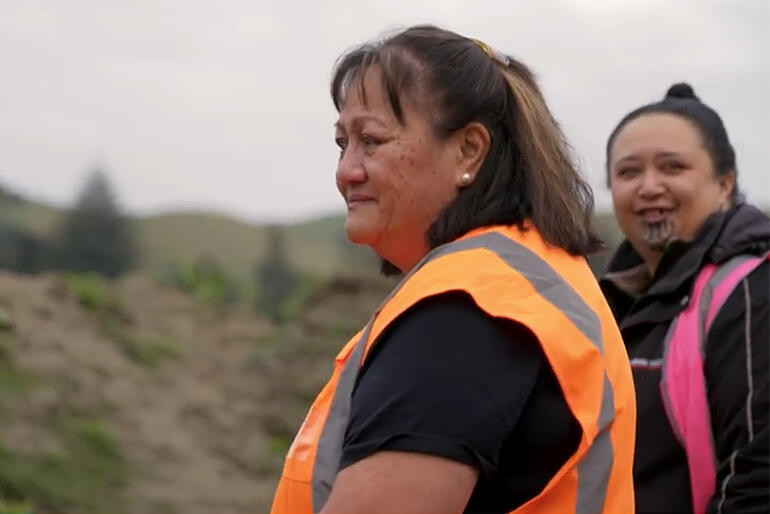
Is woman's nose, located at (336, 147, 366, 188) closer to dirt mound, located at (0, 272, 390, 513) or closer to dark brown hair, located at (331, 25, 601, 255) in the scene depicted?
dark brown hair, located at (331, 25, 601, 255)

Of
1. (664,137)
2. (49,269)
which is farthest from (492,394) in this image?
(49,269)

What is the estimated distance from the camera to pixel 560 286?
2094 millimetres

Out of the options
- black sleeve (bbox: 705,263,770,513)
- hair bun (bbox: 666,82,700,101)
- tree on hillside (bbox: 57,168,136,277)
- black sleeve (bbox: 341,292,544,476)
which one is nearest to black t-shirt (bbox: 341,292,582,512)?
black sleeve (bbox: 341,292,544,476)

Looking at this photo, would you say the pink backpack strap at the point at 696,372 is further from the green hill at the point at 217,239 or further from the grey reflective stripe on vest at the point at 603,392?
the green hill at the point at 217,239

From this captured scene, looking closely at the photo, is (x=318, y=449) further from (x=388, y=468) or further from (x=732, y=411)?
(x=732, y=411)

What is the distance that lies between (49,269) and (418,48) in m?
9.19

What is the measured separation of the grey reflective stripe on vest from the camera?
2.02 meters

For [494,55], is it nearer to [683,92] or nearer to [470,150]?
[470,150]

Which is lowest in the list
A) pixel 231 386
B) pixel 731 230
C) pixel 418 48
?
pixel 231 386

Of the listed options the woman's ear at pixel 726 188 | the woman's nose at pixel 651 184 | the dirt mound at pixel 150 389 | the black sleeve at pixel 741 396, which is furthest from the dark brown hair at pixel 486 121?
the dirt mound at pixel 150 389

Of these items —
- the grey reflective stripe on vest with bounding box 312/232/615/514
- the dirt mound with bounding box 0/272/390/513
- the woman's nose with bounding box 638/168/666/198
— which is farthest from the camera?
the dirt mound with bounding box 0/272/390/513

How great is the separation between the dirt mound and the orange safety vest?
5.32 m

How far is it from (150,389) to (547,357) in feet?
24.2

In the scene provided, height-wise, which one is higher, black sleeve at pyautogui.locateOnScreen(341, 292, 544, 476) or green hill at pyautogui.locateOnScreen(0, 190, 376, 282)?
green hill at pyautogui.locateOnScreen(0, 190, 376, 282)
